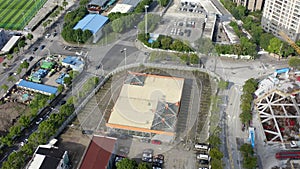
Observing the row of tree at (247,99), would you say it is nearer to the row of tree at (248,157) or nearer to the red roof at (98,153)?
the row of tree at (248,157)

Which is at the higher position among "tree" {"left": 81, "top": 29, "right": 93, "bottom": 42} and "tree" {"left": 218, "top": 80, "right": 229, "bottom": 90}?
"tree" {"left": 81, "top": 29, "right": 93, "bottom": 42}

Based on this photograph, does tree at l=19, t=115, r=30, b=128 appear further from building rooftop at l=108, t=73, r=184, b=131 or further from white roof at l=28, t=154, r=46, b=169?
building rooftop at l=108, t=73, r=184, b=131

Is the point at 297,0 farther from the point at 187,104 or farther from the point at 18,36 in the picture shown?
the point at 18,36

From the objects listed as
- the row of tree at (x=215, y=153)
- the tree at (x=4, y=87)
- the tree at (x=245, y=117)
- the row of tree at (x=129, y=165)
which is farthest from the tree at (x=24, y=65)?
the tree at (x=245, y=117)

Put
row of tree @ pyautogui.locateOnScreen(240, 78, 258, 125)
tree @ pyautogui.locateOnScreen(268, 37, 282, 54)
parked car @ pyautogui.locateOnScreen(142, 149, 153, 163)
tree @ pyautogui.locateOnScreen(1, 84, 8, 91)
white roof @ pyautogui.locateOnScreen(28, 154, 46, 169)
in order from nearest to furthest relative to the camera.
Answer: white roof @ pyautogui.locateOnScreen(28, 154, 46, 169), parked car @ pyautogui.locateOnScreen(142, 149, 153, 163), row of tree @ pyautogui.locateOnScreen(240, 78, 258, 125), tree @ pyautogui.locateOnScreen(1, 84, 8, 91), tree @ pyautogui.locateOnScreen(268, 37, 282, 54)

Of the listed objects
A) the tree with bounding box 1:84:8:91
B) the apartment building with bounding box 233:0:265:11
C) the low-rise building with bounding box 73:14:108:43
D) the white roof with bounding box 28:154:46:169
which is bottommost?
the white roof with bounding box 28:154:46:169

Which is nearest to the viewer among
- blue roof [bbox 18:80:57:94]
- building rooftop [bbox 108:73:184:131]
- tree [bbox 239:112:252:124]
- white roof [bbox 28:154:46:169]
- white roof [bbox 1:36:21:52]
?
white roof [bbox 28:154:46:169]

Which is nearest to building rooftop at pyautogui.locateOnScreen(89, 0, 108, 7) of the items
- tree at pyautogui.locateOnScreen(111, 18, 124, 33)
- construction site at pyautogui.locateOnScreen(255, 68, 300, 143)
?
tree at pyautogui.locateOnScreen(111, 18, 124, 33)
